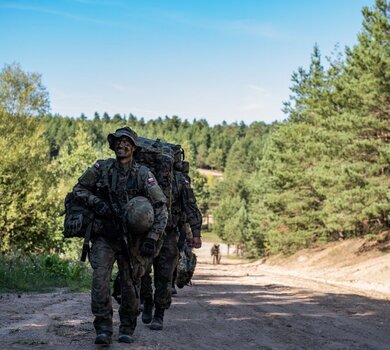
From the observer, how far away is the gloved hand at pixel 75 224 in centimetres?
610

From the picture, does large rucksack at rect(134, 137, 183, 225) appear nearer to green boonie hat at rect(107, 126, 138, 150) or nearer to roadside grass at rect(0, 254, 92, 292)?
green boonie hat at rect(107, 126, 138, 150)

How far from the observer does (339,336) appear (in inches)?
308

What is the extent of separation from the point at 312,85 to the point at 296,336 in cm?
3672

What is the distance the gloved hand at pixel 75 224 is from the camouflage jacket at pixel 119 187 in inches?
8.0

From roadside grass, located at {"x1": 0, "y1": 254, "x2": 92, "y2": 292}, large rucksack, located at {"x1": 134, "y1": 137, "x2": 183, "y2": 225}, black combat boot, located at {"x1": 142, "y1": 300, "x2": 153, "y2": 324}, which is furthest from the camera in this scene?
roadside grass, located at {"x1": 0, "y1": 254, "x2": 92, "y2": 292}

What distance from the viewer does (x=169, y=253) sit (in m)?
7.80

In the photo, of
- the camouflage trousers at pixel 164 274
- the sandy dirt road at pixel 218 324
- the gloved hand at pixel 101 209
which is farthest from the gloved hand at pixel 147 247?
the camouflage trousers at pixel 164 274

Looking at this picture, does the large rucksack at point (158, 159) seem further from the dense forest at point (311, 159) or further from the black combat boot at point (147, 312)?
the dense forest at point (311, 159)

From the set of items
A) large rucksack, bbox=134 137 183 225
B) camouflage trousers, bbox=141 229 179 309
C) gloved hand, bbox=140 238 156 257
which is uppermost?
large rucksack, bbox=134 137 183 225

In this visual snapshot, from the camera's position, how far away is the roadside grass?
11.3m

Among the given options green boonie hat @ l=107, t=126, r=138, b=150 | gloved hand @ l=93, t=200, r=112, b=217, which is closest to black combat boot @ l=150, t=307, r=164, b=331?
gloved hand @ l=93, t=200, r=112, b=217

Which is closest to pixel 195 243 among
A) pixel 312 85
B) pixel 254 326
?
pixel 254 326

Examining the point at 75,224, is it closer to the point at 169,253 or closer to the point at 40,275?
the point at 169,253

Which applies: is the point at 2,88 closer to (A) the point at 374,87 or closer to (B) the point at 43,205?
(B) the point at 43,205
